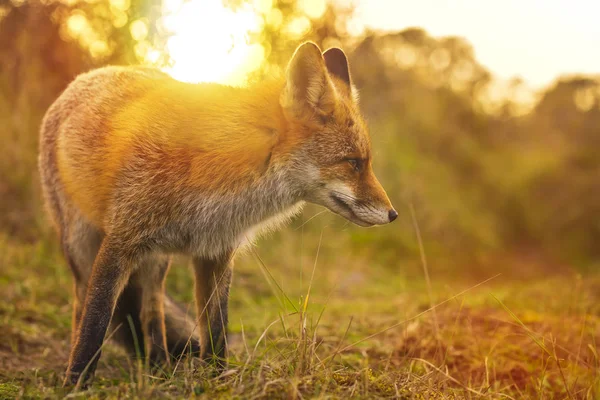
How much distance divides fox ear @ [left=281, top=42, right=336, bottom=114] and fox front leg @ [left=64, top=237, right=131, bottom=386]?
1261 mm

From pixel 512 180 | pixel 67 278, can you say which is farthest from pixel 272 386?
pixel 512 180

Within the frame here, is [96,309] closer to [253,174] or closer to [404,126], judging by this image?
[253,174]

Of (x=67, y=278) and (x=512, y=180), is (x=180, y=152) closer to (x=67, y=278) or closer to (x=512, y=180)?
(x=67, y=278)

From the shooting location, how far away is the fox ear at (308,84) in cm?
309

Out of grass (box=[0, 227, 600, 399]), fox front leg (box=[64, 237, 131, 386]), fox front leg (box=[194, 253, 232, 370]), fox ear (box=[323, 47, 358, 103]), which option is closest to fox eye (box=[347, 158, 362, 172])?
fox ear (box=[323, 47, 358, 103])

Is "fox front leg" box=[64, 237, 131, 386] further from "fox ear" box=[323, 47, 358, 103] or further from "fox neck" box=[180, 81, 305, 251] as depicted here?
"fox ear" box=[323, 47, 358, 103]

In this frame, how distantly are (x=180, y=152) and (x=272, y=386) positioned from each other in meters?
1.49

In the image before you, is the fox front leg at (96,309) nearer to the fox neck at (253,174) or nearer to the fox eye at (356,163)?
the fox neck at (253,174)

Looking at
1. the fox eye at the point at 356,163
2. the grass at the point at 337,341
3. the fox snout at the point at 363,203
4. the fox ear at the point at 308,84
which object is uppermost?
the fox ear at the point at 308,84

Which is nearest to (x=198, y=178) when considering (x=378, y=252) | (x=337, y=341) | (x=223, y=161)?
(x=223, y=161)

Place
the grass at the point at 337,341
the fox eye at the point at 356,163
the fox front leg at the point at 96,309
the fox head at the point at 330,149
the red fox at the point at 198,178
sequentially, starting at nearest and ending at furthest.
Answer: the grass at the point at 337,341 → the fox front leg at the point at 96,309 → the red fox at the point at 198,178 → the fox head at the point at 330,149 → the fox eye at the point at 356,163

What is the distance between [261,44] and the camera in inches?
268

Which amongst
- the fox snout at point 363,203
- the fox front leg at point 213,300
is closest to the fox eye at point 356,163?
the fox snout at point 363,203

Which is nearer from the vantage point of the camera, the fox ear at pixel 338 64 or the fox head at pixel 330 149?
the fox head at pixel 330 149
